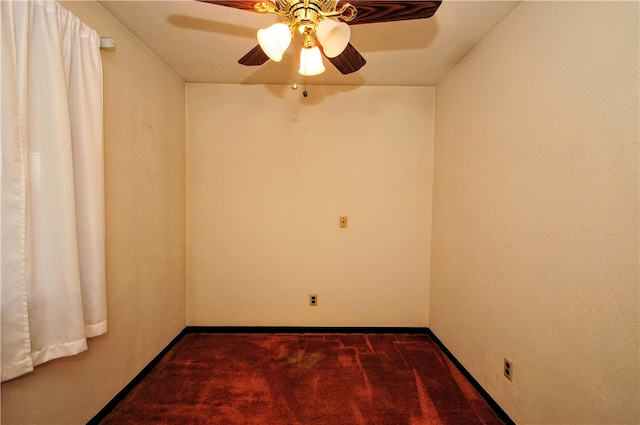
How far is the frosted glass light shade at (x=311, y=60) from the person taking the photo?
119 centimetres

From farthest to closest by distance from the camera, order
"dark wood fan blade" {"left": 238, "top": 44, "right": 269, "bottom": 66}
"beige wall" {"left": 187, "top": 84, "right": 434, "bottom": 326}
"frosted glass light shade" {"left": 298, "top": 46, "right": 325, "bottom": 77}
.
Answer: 1. "beige wall" {"left": 187, "top": 84, "right": 434, "bottom": 326}
2. "dark wood fan blade" {"left": 238, "top": 44, "right": 269, "bottom": 66}
3. "frosted glass light shade" {"left": 298, "top": 46, "right": 325, "bottom": 77}

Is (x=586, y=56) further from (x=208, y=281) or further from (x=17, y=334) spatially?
(x=208, y=281)

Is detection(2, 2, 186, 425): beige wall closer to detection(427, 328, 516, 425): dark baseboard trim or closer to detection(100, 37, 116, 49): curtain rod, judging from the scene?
detection(100, 37, 116, 49): curtain rod

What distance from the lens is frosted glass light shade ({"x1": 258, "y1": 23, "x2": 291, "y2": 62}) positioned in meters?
0.98

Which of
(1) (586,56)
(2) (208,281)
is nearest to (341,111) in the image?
(1) (586,56)

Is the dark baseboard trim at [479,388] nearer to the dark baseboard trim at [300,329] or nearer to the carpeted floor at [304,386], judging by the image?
the carpeted floor at [304,386]

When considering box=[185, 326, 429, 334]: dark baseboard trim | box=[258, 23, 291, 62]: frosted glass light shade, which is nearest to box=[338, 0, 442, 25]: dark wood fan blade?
box=[258, 23, 291, 62]: frosted glass light shade

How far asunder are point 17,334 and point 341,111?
8.21 ft

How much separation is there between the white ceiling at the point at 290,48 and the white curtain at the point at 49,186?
447 millimetres

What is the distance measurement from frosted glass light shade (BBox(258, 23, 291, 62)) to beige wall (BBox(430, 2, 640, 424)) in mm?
1261

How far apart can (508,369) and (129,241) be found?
8.25ft

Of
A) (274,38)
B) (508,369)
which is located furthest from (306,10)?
(508,369)

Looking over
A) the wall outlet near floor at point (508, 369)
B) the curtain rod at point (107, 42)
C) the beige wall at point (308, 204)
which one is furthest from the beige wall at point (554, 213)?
the curtain rod at point (107, 42)

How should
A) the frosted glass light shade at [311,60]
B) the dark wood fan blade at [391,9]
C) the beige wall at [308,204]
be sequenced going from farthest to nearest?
the beige wall at [308,204], the frosted glass light shade at [311,60], the dark wood fan blade at [391,9]
